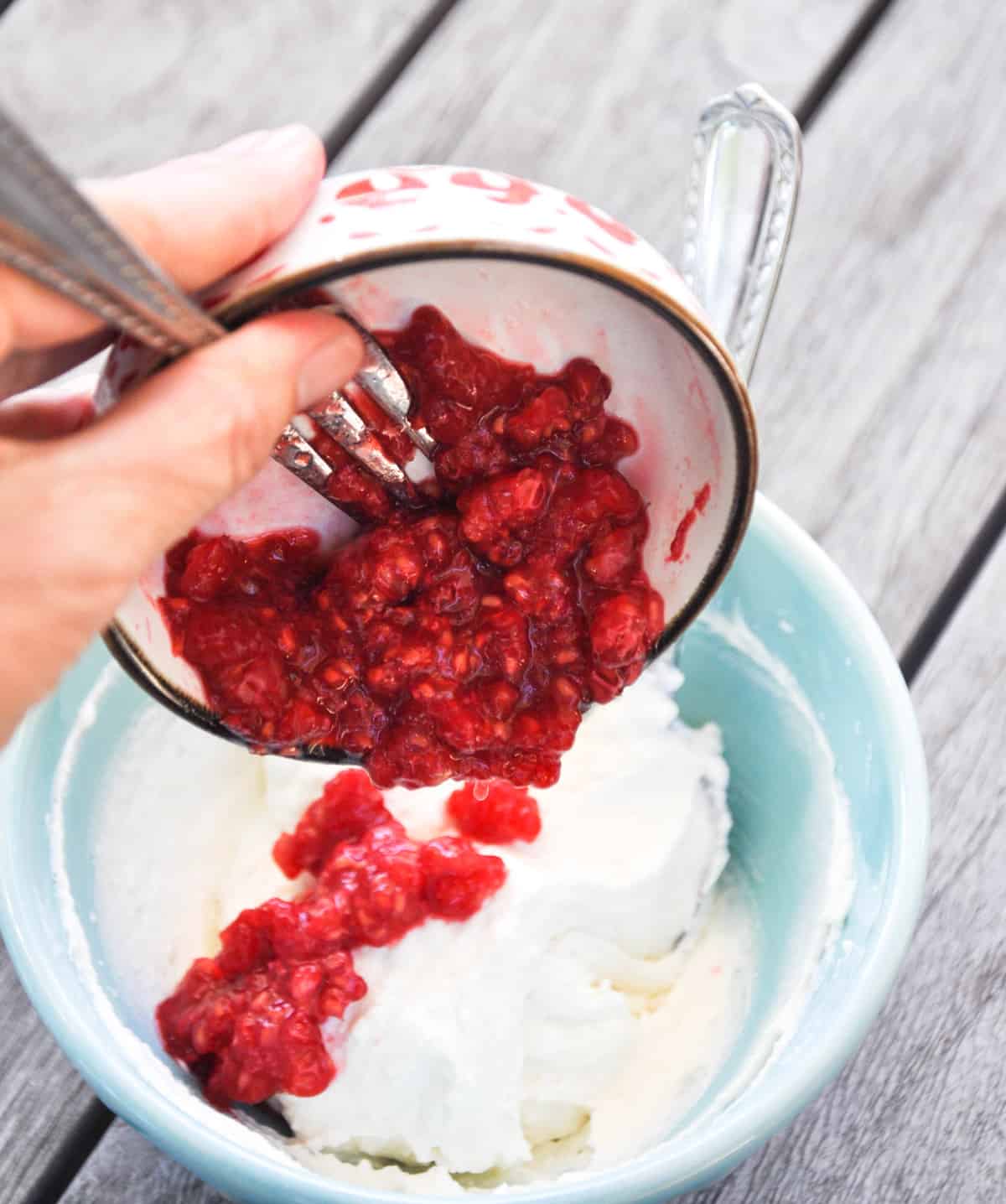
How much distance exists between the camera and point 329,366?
0.66 m

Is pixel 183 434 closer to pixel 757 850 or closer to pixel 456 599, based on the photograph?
pixel 456 599

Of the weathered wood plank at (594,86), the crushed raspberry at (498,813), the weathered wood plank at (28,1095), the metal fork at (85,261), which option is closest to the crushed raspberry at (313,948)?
the crushed raspberry at (498,813)

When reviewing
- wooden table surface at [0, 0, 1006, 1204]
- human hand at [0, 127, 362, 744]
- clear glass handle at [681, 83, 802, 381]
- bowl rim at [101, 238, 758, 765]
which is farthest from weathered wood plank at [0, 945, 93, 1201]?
clear glass handle at [681, 83, 802, 381]

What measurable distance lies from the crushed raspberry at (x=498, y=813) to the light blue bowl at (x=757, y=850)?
178 millimetres

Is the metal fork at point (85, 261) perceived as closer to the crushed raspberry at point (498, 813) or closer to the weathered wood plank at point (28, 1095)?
the crushed raspberry at point (498, 813)

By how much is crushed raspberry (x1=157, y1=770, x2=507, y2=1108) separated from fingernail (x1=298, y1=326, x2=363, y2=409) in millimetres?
441

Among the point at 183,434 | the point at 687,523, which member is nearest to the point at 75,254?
the point at 183,434

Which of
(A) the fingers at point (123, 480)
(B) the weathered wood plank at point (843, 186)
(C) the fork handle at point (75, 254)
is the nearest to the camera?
(C) the fork handle at point (75, 254)

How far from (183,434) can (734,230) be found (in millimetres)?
576

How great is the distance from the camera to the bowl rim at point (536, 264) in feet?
2.07

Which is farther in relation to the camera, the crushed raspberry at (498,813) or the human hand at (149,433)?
the crushed raspberry at (498,813)

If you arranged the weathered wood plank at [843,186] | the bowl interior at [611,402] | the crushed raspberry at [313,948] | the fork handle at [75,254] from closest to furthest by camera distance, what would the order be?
1. the fork handle at [75,254]
2. the bowl interior at [611,402]
3. the crushed raspberry at [313,948]
4. the weathered wood plank at [843,186]

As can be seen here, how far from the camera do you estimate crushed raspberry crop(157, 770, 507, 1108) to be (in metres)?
0.91

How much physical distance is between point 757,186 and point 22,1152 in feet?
3.11
